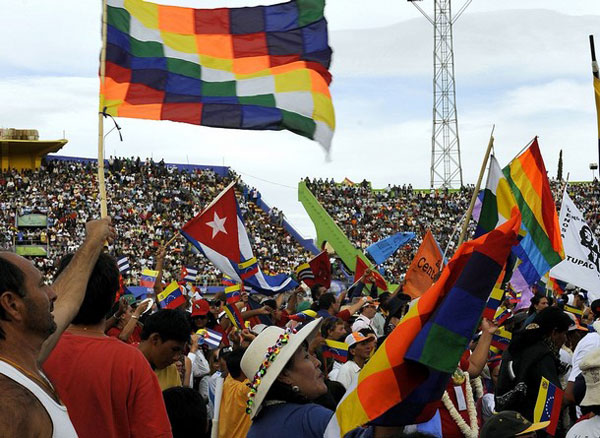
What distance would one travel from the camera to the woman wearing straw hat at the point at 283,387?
394cm

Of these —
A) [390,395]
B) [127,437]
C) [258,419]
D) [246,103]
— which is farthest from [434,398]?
[246,103]

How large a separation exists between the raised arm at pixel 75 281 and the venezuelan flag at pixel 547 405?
2987 mm

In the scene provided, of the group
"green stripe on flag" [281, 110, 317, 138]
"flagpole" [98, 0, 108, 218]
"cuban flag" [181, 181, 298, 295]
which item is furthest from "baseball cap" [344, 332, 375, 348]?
"cuban flag" [181, 181, 298, 295]

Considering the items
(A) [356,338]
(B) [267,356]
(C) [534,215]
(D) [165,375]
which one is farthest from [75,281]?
(C) [534,215]

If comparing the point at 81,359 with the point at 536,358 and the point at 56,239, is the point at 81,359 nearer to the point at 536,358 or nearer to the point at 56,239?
the point at 536,358

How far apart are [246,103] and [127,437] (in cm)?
522

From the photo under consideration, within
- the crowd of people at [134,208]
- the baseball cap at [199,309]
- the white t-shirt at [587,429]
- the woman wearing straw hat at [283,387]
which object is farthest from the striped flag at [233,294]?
the crowd of people at [134,208]

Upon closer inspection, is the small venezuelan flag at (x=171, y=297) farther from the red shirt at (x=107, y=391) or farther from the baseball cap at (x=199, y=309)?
the red shirt at (x=107, y=391)

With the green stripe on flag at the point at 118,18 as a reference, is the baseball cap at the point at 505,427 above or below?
below

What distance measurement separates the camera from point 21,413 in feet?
7.91

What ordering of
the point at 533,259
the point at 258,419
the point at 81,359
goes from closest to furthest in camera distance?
the point at 81,359, the point at 258,419, the point at 533,259

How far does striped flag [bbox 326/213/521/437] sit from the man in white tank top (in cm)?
106

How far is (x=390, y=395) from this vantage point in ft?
11.8

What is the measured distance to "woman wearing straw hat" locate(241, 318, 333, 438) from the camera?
12.9 ft
